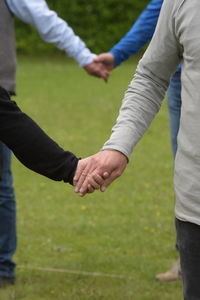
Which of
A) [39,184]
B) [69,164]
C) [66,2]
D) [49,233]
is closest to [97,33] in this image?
[66,2]

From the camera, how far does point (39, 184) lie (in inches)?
374

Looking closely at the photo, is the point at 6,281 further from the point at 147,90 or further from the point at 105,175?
the point at 147,90

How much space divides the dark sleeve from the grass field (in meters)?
1.90

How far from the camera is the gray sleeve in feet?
11.7

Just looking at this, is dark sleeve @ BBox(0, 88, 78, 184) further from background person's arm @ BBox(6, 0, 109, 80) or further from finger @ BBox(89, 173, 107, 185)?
background person's arm @ BBox(6, 0, 109, 80)

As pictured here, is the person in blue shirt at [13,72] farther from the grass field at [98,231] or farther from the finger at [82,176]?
Result: the finger at [82,176]

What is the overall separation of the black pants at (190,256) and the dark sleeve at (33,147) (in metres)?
0.69

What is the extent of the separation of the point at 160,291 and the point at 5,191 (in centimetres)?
123

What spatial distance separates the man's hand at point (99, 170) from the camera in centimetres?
363

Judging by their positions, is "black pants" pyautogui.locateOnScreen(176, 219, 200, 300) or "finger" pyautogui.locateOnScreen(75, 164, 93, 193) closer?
"black pants" pyautogui.locateOnScreen(176, 219, 200, 300)

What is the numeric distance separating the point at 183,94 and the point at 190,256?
2.07ft

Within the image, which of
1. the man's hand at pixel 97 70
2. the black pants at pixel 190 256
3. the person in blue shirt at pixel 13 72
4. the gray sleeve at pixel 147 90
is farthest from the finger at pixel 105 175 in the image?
the man's hand at pixel 97 70

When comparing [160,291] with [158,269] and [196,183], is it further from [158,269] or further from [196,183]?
[196,183]

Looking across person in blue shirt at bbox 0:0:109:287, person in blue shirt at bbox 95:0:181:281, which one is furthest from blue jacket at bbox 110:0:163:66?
person in blue shirt at bbox 0:0:109:287
